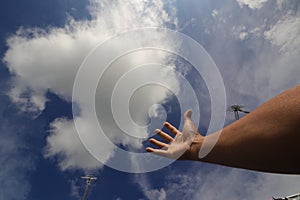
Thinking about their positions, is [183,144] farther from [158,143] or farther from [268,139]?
[268,139]

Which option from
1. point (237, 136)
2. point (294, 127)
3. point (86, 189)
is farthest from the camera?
point (86, 189)

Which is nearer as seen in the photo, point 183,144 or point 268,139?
point 268,139

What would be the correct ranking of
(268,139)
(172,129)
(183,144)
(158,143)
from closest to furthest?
(268,139), (183,144), (158,143), (172,129)

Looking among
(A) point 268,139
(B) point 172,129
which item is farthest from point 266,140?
(B) point 172,129

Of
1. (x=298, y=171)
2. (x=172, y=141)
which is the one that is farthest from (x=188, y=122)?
(x=298, y=171)

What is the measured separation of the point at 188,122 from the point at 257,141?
1.87m

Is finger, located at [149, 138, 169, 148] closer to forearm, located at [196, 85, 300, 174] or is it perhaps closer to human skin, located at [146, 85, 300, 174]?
human skin, located at [146, 85, 300, 174]

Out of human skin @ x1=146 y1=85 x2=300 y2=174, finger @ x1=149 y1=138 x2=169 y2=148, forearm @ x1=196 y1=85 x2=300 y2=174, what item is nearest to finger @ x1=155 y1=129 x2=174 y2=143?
finger @ x1=149 y1=138 x2=169 y2=148

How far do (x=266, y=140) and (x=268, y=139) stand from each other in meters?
0.02

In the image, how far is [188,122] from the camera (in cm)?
414

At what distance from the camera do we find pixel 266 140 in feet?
7.25

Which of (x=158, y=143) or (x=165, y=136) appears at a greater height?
(x=165, y=136)

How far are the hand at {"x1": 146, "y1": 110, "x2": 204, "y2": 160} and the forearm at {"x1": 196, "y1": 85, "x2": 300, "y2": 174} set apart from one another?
78 centimetres

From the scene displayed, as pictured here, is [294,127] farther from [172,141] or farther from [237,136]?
[172,141]
